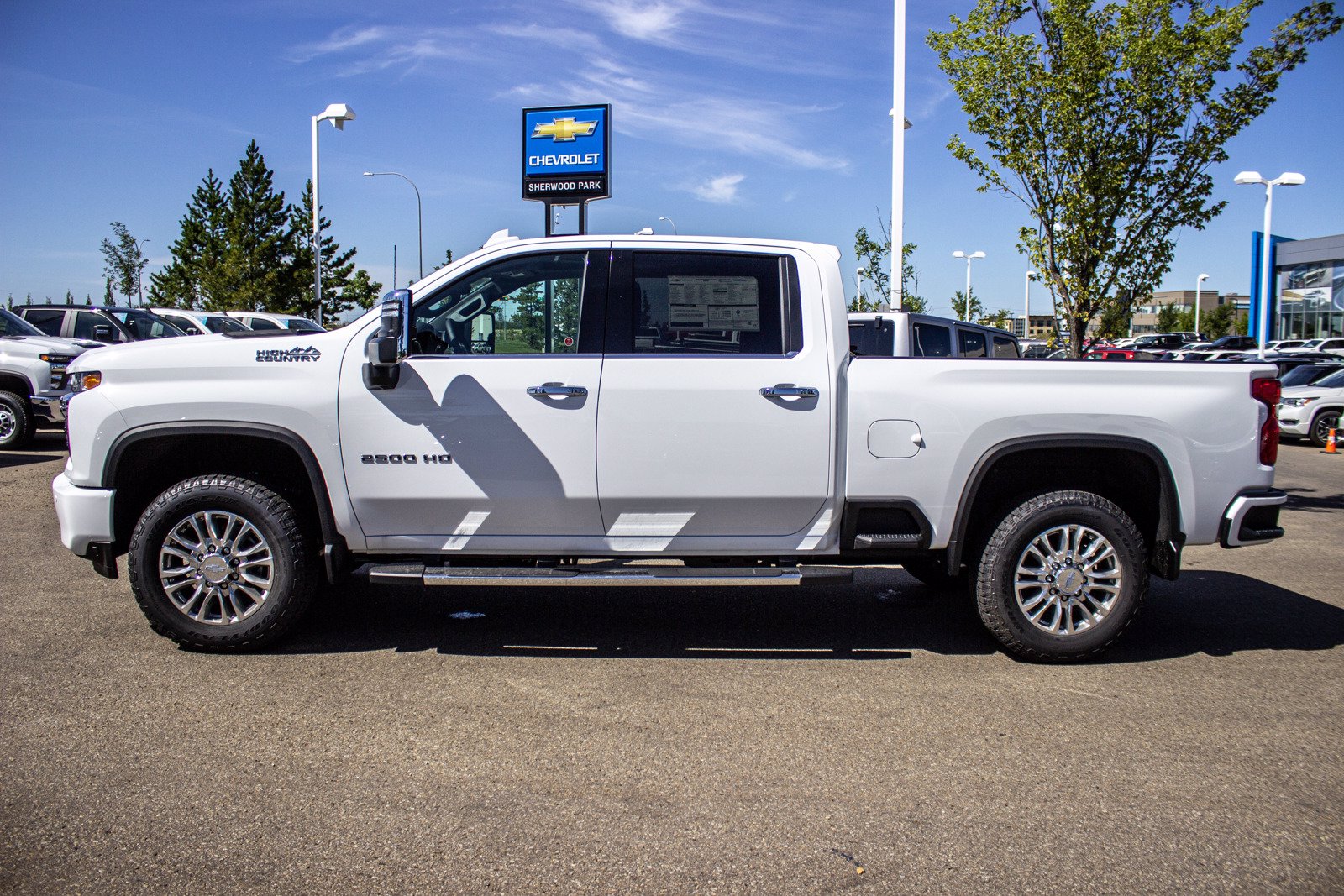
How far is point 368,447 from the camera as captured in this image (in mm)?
5031

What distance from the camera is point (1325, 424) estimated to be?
18094 millimetres

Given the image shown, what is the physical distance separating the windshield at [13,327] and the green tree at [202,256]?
5196 centimetres

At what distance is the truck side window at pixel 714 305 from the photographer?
514 centimetres

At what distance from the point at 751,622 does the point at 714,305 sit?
6.40 feet

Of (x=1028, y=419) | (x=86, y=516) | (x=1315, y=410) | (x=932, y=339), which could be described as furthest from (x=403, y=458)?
(x=1315, y=410)

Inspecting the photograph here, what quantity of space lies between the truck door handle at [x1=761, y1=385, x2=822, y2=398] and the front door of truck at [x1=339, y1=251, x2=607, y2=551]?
2.75ft

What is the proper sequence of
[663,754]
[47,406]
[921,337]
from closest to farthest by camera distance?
[663,754]
[921,337]
[47,406]

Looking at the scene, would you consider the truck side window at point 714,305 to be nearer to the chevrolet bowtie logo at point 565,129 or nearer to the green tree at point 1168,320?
the chevrolet bowtie logo at point 565,129

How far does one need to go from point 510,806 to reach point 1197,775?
2.55 m

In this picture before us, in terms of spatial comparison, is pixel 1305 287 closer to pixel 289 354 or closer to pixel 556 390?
pixel 556 390

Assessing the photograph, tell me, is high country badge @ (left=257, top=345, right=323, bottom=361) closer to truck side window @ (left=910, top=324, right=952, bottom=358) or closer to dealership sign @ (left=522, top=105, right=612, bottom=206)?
truck side window @ (left=910, top=324, right=952, bottom=358)

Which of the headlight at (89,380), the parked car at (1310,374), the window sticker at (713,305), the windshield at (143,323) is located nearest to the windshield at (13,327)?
the windshield at (143,323)

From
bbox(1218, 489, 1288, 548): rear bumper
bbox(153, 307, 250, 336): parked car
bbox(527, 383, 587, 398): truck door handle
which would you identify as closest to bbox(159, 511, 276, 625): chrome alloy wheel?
bbox(527, 383, 587, 398): truck door handle

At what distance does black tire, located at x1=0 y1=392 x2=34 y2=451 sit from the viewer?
46.0 feet
